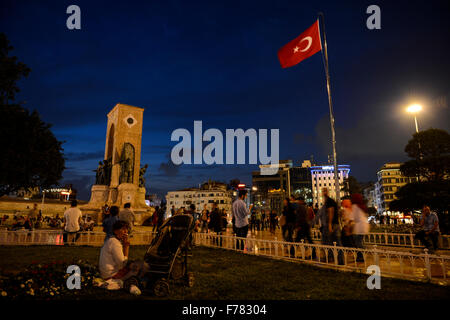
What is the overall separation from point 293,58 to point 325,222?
898cm

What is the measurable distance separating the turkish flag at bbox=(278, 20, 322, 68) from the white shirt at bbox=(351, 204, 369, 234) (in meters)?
8.39

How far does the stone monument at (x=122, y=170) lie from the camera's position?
24312 millimetres

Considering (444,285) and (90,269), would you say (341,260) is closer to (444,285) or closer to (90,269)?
(444,285)

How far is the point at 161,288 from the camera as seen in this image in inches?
172

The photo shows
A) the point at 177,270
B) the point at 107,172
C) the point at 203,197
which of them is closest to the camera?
the point at 177,270

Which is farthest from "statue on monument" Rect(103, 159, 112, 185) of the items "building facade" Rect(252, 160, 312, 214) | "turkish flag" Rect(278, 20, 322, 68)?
"building facade" Rect(252, 160, 312, 214)

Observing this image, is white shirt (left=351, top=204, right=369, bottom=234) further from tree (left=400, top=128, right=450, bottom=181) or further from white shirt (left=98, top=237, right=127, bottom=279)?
tree (left=400, top=128, right=450, bottom=181)

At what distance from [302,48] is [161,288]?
12554mm

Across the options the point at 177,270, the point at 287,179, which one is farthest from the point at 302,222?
the point at 287,179

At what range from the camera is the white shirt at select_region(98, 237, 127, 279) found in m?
4.71

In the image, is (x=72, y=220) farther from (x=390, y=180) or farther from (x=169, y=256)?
(x=390, y=180)

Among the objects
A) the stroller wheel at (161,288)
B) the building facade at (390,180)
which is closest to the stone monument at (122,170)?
the stroller wheel at (161,288)
